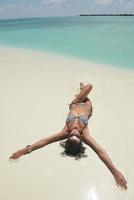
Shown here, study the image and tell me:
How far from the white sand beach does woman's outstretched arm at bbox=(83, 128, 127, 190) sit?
0.07m

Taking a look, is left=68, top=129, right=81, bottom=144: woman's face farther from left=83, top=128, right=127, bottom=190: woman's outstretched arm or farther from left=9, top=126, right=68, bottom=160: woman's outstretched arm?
left=9, top=126, right=68, bottom=160: woman's outstretched arm

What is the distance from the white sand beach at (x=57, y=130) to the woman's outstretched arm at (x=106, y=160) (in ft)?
0.22

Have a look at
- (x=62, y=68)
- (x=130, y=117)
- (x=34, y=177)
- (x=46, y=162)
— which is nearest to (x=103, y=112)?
(x=130, y=117)

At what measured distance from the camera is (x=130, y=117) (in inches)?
222

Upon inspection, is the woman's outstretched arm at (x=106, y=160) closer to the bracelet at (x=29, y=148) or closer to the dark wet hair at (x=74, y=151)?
the dark wet hair at (x=74, y=151)

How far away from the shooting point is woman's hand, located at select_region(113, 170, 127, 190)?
3.75 meters

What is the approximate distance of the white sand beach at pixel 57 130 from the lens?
3.70 meters

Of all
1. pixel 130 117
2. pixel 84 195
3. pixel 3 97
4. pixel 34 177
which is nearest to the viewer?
pixel 84 195

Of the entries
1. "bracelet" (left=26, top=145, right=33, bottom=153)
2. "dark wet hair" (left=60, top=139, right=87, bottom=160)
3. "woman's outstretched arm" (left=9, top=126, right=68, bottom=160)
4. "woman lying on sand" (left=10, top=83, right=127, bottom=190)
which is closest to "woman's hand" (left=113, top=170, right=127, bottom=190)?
"woman lying on sand" (left=10, top=83, right=127, bottom=190)

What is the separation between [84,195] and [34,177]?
68 centimetres

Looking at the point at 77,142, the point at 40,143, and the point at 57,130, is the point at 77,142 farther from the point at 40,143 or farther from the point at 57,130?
the point at 57,130

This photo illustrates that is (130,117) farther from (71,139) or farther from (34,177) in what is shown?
(34,177)

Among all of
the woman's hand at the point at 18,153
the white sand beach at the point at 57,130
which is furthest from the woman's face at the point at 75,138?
the woman's hand at the point at 18,153

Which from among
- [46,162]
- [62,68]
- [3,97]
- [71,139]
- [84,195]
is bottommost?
[84,195]
